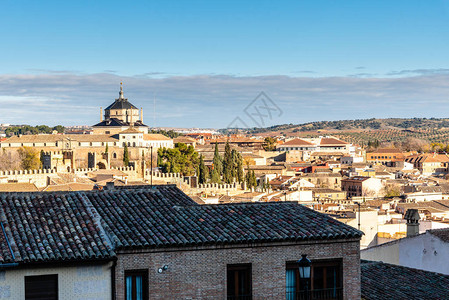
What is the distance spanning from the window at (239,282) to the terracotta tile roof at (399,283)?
2.07m

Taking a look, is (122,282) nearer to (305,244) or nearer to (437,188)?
(305,244)

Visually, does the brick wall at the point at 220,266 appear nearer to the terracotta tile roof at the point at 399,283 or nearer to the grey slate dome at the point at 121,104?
the terracotta tile roof at the point at 399,283

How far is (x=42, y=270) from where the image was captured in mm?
7578

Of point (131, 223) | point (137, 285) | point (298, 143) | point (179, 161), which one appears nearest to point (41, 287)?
point (137, 285)

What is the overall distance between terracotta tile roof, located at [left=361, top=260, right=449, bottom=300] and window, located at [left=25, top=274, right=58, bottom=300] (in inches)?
161

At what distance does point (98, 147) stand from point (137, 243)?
247 ft

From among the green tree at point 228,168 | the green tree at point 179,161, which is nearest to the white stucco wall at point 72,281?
the green tree at point 228,168

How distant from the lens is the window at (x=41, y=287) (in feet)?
24.9

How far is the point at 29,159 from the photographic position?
234 feet

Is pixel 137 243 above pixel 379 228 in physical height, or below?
above

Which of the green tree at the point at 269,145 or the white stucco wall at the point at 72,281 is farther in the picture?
the green tree at the point at 269,145

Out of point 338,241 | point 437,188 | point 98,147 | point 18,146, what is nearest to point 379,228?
point 338,241

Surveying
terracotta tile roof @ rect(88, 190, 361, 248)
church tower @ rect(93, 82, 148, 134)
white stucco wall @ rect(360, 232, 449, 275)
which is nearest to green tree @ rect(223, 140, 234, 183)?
church tower @ rect(93, 82, 148, 134)

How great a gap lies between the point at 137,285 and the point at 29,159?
65.8 meters
